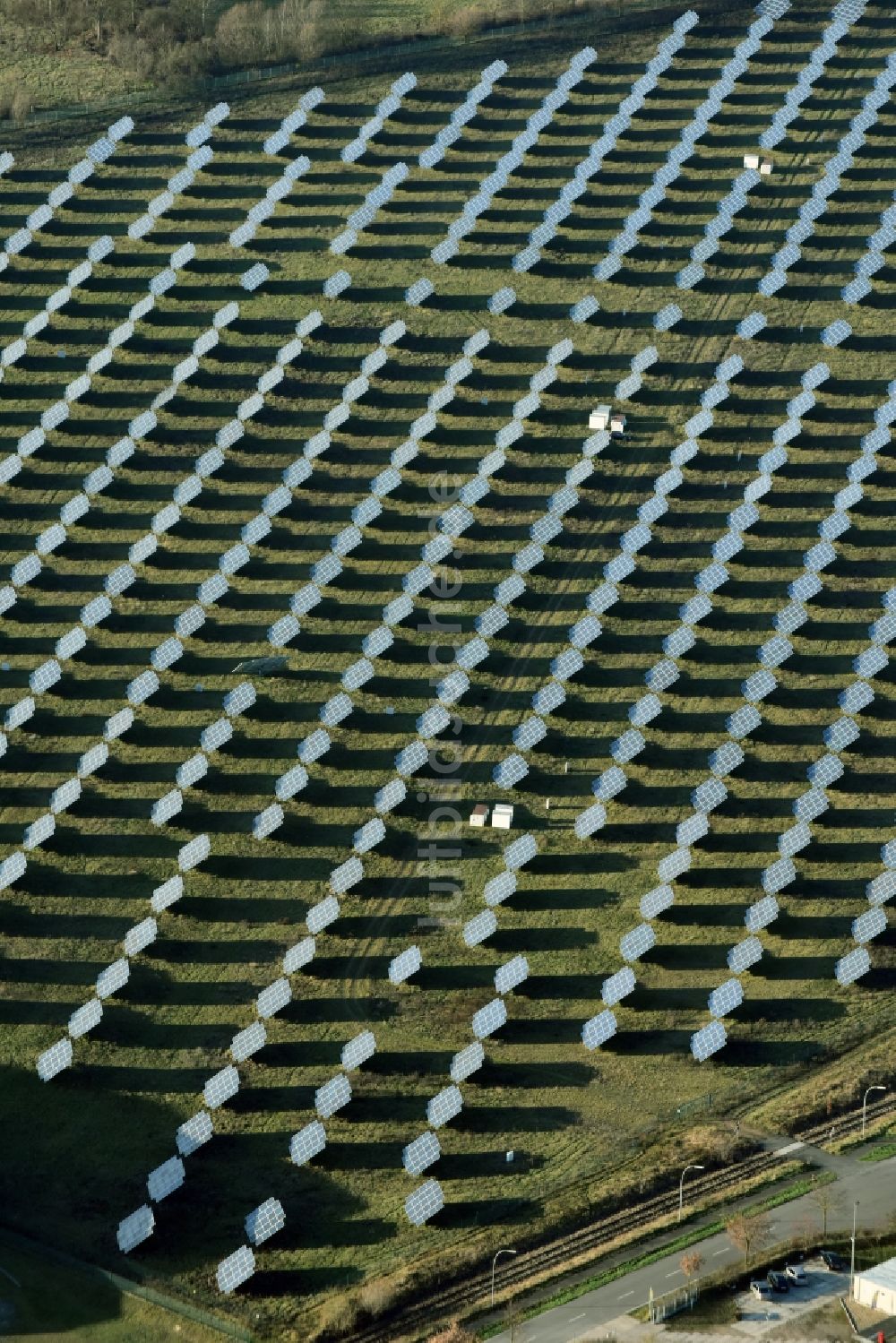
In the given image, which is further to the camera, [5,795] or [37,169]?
[37,169]

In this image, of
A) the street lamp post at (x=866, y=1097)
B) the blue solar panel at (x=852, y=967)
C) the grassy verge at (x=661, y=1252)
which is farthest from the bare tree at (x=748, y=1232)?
the blue solar panel at (x=852, y=967)

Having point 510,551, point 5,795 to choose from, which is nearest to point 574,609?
point 510,551

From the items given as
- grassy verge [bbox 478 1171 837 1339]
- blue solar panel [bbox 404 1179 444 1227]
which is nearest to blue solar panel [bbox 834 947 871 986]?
grassy verge [bbox 478 1171 837 1339]

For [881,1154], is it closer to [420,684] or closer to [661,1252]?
[661,1252]

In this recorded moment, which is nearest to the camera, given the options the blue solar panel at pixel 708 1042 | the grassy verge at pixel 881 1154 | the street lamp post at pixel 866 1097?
the grassy verge at pixel 881 1154

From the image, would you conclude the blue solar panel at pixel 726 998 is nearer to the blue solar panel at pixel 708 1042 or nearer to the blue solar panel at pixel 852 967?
the blue solar panel at pixel 708 1042

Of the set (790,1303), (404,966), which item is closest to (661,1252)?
(790,1303)

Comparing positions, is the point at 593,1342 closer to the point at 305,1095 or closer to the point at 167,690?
the point at 305,1095
